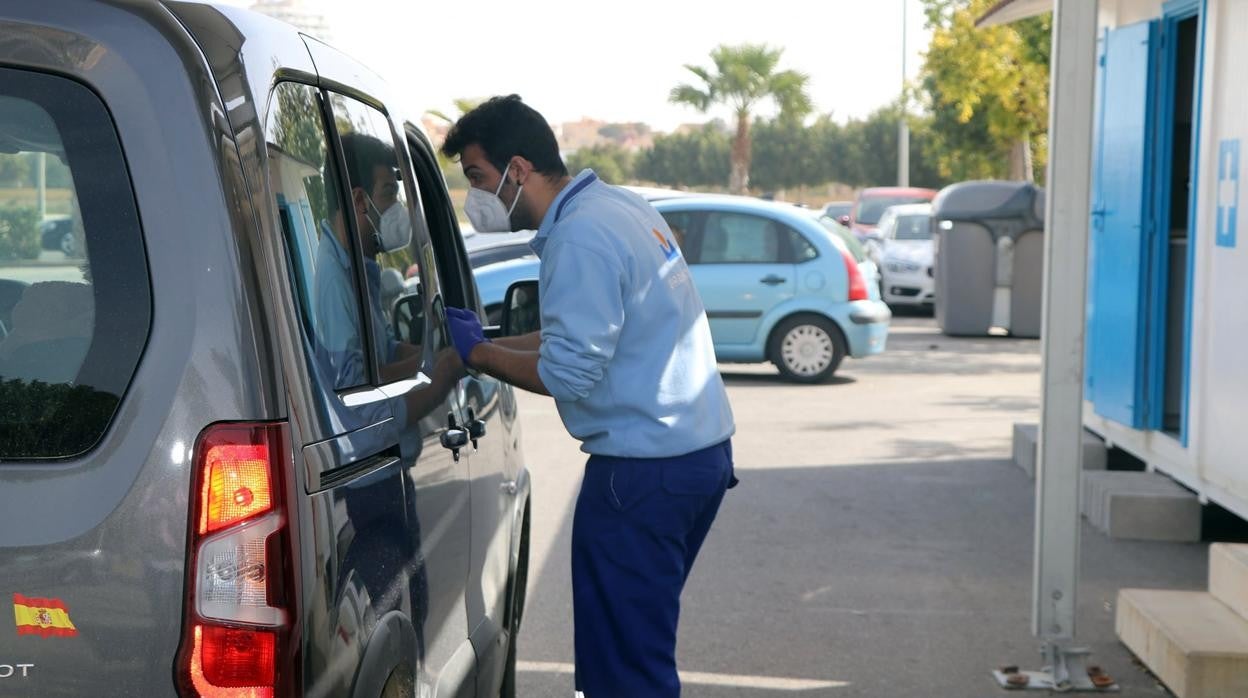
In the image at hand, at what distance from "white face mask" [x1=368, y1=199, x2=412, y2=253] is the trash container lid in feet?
51.8

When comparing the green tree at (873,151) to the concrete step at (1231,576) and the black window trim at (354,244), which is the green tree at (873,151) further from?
the black window trim at (354,244)

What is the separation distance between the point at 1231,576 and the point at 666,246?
295 cm

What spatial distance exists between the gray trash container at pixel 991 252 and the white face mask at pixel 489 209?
49.4 ft

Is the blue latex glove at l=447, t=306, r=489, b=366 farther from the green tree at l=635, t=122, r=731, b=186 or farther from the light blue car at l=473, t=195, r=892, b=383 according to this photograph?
the green tree at l=635, t=122, r=731, b=186

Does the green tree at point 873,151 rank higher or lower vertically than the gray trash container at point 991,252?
higher

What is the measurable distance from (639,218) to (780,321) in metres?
10.7

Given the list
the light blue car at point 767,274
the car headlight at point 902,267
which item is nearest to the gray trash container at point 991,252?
the car headlight at point 902,267

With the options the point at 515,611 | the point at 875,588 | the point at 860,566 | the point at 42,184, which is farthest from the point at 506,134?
the point at 860,566

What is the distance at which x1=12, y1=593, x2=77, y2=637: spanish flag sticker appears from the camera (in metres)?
2.28

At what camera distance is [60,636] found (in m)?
2.28

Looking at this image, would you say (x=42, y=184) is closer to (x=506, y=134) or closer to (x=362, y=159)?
(x=362, y=159)

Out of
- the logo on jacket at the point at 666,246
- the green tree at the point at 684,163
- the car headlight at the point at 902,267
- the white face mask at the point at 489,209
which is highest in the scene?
the green tree at the point at 684,163

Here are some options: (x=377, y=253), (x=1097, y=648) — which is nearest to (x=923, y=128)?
(x=1097, y=648)

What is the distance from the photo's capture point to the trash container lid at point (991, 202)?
733 inches
